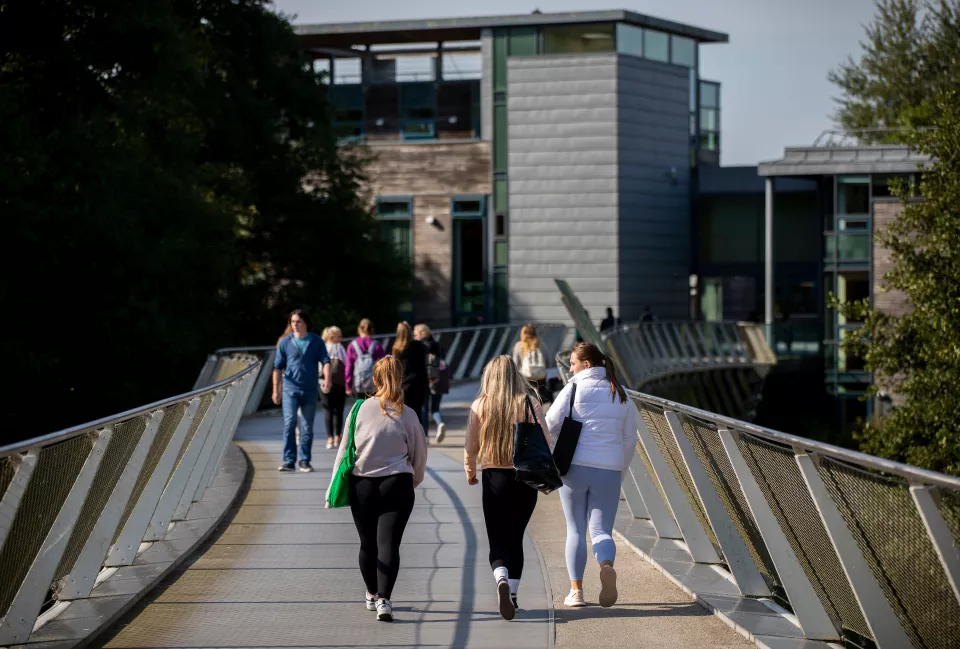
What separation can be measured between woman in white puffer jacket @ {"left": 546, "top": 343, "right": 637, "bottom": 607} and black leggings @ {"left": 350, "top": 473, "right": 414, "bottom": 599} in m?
0.91

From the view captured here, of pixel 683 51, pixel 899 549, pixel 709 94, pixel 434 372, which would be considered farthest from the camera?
pixel 709 94

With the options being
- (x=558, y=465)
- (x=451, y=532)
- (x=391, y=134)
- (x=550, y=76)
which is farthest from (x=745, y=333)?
(x=558, y=465)

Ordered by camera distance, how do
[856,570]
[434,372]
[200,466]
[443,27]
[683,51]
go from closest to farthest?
[856,570]
[200,466]
[434,372]
[443,27]
[683,51]

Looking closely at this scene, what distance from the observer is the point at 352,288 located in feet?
128

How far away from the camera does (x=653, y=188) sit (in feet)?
154

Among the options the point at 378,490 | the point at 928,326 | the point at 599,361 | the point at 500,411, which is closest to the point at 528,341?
the point at 599,361

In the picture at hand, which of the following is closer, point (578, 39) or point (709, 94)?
point (578, 39)

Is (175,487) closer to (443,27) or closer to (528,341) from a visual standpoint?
(528,341)

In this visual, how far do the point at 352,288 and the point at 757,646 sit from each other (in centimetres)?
3272

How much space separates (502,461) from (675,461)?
5.11 feet

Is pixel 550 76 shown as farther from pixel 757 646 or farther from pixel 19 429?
pixel 757 646

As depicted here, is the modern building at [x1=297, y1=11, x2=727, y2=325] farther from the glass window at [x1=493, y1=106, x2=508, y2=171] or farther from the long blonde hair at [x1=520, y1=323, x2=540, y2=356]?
the long blonde hair at [x1=520, y1=323, x2=540, y2=356]

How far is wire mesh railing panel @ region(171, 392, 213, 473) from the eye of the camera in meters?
9.83

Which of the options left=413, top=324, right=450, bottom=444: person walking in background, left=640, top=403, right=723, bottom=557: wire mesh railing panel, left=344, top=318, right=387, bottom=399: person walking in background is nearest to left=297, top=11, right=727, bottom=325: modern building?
left=413, top=324, right=450, bottom=444: person walking in background
